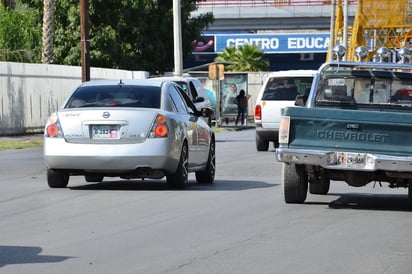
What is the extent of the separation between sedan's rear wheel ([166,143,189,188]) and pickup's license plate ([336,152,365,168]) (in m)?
3.19

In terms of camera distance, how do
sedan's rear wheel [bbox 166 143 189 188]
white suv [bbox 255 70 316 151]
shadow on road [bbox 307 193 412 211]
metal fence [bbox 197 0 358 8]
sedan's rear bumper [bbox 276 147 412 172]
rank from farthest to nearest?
metal fence [bbox 197 0 358 8]
white suv [bbox 255 70 316 151]
sedan's rear wheel [bbox 166 143 189 188]
shadow on road [bbox 307 193 412 211]
sedan's rear bumper [bbox 276 147 412 172]

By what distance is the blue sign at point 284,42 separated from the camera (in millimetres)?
84250

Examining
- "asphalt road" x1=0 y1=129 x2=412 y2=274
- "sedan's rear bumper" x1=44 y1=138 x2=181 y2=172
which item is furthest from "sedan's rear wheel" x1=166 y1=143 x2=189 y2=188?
"sedan's rear bumper" x1=44 y1=138 x2=181 y2=172

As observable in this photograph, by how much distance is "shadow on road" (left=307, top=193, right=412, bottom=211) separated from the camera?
547 inches

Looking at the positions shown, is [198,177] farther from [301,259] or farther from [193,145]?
[301,259]

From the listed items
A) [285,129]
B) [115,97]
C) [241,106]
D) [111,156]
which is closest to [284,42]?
[241,106]

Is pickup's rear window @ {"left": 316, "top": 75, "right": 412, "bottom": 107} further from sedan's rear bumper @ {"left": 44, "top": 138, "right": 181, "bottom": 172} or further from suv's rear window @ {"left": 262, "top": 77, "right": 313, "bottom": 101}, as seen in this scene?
suv's rear window @ {"left": 262, "top": 77, "right": 313, "bottom": 101}

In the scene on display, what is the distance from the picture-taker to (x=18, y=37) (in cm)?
4353

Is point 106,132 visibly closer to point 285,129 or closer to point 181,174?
point 181,174

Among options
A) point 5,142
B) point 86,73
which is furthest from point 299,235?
point 86,73

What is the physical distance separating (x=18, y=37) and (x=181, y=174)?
28956mm

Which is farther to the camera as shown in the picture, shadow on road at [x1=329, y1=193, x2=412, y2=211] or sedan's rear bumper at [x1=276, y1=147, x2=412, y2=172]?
shadow on road at [x1=329, y1=193, x2=412, y2=211]

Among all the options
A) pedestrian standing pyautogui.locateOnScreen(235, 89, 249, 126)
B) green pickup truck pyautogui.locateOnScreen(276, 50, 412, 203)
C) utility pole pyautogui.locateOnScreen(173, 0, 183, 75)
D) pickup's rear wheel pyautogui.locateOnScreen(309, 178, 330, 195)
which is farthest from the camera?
pedestrian standing pyautogui.locateOnScreen(235, 89, 249, 126)

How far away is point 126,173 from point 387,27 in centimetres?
→ 3867
